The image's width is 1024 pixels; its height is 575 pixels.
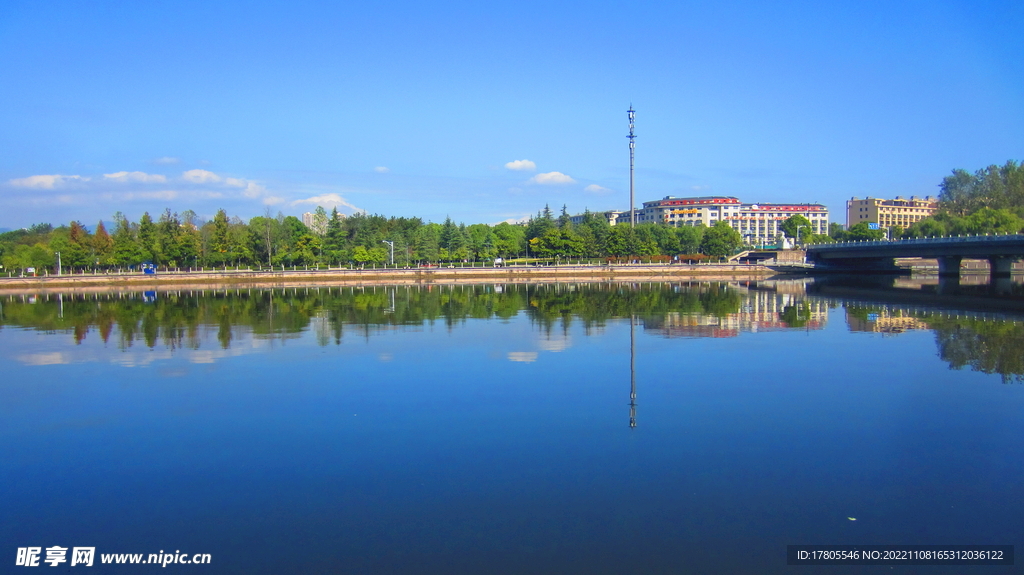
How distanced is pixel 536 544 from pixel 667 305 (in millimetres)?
26671

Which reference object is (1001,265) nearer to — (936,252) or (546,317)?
(936,252)

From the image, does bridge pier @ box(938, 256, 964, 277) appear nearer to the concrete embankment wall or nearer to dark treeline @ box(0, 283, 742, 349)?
the concrete embankment wall

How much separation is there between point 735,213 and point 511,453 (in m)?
149

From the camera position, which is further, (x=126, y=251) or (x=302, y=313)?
(x=126, y=251)

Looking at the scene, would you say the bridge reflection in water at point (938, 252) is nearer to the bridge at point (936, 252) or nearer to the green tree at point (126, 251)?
the bridge at point (936, 252)

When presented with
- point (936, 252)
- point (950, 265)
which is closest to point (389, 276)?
point (936, 252)

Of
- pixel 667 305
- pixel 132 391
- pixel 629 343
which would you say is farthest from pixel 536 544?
pixel 667 305

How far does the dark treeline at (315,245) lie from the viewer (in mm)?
68812

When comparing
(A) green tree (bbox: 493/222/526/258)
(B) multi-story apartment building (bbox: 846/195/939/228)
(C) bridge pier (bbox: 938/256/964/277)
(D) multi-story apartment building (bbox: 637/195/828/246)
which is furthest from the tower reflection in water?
(B) multi-story apartment building (bbox: 846/195/939/228)

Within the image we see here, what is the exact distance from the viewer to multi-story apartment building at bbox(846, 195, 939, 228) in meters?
150

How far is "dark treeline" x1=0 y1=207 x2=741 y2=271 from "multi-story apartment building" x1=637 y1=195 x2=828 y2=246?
54.7 metres

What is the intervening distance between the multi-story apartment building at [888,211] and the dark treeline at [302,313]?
129924 millimetres

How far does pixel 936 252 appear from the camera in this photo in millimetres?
56344

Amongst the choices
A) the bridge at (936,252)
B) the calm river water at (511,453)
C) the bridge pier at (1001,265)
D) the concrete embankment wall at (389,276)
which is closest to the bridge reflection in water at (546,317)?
the calm river water at (511,453)
